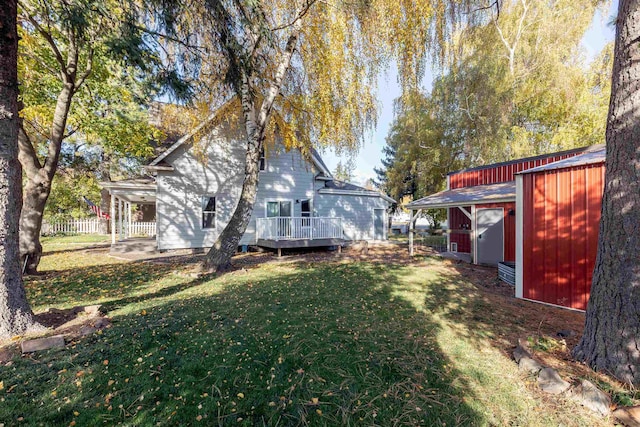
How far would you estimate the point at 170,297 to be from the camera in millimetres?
5703

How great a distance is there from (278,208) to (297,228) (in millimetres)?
2171

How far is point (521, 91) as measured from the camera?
52.2 feet

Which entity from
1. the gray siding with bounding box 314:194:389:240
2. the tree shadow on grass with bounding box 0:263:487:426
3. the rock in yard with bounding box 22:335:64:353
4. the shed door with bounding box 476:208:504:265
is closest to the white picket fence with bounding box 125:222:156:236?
the gray siding with bounding box 314:194:389:240

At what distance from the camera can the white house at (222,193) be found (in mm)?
12250

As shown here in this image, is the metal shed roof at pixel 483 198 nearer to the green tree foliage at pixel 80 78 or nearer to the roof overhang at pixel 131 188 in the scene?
the green tree foliage at pixel 80 78

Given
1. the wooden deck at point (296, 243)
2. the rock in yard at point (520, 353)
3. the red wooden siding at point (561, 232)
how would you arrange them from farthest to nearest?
1. the wooden deck at point (296, 243)
2. the red wooden siding at point (561, 232)
3. the rock in yard at point (520, 353)

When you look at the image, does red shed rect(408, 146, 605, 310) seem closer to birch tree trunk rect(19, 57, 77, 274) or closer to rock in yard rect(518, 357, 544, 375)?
rock in yard rect(518, 357, 544, 375)

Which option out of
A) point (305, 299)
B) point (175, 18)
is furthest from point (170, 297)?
point (175, 18)

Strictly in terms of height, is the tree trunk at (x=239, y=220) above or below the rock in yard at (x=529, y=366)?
above

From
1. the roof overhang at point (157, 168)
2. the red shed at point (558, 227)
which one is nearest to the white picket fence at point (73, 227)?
the roof overhang at point (157, 168)

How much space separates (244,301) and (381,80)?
24.5 feet

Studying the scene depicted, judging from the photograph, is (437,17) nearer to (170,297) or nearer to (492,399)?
(492,399)

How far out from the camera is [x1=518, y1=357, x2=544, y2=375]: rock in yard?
3.00m

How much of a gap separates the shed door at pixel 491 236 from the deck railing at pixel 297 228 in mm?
5812
